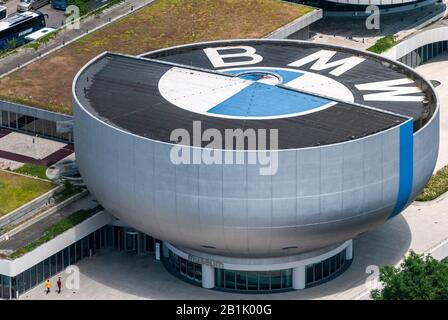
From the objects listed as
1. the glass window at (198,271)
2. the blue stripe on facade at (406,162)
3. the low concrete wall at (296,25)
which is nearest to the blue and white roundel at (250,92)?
the blue stripe on facade at (406,162)

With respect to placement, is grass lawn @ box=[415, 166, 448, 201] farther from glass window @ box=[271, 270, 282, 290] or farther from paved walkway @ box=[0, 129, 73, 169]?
paved walkway @ box=[0, 129, 73, 169]

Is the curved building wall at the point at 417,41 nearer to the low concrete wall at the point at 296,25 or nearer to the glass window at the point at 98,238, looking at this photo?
the low concrete wall at the point at 296,25

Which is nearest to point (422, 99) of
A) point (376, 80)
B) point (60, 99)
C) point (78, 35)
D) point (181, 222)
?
point (376, 80)

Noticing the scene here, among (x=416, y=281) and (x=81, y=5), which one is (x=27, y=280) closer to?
(x=416, y=281)

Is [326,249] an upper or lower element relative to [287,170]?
lower

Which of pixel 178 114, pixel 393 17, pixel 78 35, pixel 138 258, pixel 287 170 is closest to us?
pixel 287 170

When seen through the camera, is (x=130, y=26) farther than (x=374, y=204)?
Yes

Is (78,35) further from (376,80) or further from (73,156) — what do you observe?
(376,80)
